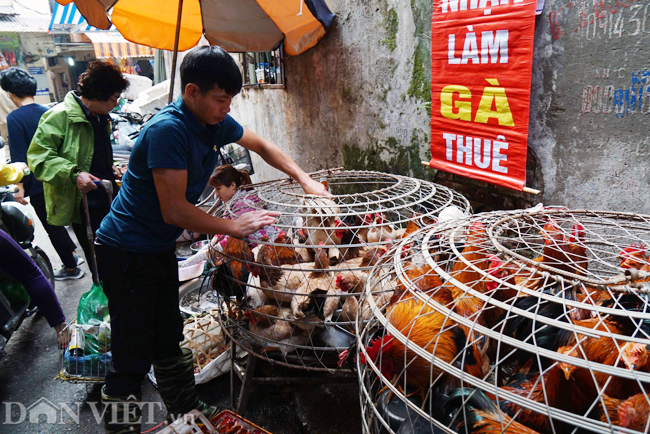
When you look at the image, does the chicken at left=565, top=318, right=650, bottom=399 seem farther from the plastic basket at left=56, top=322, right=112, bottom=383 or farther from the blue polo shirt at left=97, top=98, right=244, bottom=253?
the plastic basket at left=56, top=322, right=112, bottom=383

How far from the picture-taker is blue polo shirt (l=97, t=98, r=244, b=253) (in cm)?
167

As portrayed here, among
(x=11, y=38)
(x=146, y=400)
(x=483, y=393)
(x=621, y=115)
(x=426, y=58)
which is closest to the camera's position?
(x=483, y=393)

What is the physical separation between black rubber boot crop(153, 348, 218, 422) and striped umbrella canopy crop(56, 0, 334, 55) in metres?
2.99

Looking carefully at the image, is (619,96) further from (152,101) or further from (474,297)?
(152,101)

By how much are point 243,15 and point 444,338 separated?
4432 millimetres

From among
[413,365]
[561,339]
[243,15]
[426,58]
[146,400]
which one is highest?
[243,15]

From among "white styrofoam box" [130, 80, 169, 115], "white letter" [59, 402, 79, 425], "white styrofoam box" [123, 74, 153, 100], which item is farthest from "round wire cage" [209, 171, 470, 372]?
"white styrofoam box" [123, 74, 153, 100]

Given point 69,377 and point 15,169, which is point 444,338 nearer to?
point 69,377

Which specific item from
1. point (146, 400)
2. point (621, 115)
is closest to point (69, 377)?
point (146, 400)

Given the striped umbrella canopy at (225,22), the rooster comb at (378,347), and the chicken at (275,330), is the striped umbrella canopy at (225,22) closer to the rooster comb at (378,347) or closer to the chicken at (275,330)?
the chicken at (275,330)

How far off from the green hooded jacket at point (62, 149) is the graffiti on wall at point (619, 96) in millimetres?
3582

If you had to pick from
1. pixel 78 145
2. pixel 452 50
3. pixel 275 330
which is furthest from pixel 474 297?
pixel 78 145

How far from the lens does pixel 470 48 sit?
2.65 metres

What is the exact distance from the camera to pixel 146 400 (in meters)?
2.81
